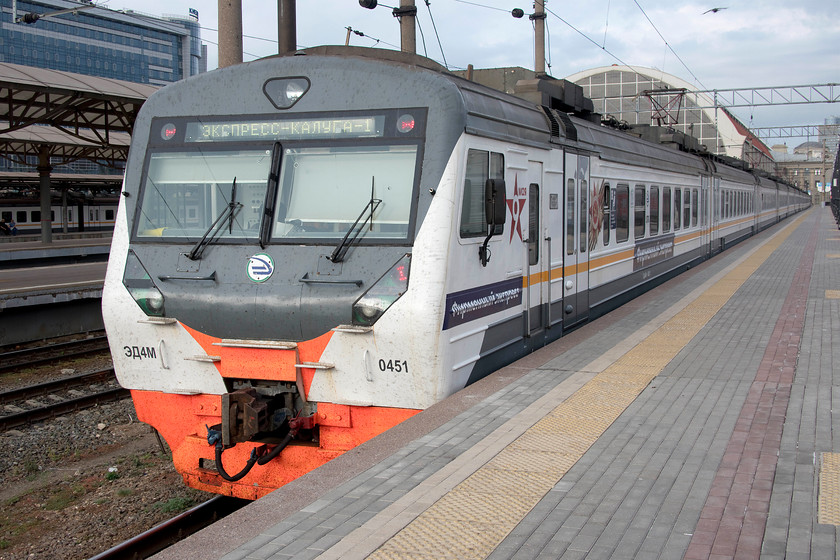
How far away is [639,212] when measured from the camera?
13.3m

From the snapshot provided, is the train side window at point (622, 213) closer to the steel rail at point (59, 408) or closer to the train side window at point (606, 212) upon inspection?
the train side window at point (606, 212)

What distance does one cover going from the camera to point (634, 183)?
12719 mm

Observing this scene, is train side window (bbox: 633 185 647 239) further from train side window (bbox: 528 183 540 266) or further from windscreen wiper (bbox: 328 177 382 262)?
windscreen wiper (bbox: 328 177 382 262)

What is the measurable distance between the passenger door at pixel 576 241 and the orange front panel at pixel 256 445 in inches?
156

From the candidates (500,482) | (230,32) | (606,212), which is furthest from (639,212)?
(500,482)

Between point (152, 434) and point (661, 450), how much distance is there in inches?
259

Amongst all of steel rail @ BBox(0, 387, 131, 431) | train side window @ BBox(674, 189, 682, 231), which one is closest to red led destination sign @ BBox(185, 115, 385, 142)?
steel rail @ BBox(0, 387, 131, 431)

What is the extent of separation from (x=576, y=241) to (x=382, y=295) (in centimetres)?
448

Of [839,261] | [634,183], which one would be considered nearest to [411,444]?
[634,183]

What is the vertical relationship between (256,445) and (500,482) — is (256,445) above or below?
below

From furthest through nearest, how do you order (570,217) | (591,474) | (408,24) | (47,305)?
(47,305), (408,24), (570,217), (591,474)

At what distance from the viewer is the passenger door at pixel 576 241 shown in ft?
30.2

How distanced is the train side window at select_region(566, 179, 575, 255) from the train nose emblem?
4291 millimetres

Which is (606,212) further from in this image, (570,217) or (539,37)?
(539,37)
